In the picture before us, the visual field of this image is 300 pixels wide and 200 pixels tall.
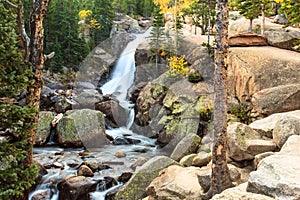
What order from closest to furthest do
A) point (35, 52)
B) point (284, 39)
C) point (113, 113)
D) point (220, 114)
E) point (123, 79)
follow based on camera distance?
point (220, 114)
point (35, 52)
point (284, 39)
point (113, 113)
point (123, 79)

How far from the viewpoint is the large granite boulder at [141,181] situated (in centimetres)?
Result: 925

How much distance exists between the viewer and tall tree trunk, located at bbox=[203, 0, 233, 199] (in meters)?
6.62

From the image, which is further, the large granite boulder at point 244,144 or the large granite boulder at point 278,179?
the large granite boulder at point 244,144

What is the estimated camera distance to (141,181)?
9.52 metres

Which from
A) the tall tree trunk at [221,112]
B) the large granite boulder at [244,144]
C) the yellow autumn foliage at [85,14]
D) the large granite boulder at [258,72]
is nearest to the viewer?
the tall tree trunk at [221,112]

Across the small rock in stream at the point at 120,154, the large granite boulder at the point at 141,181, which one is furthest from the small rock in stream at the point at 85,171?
the small rock in stream at the point at 120,154

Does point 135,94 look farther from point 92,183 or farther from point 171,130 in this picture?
point 92,183

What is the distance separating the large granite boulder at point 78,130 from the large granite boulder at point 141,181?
7712 mm

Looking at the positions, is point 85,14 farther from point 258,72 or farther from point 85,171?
point 85,171

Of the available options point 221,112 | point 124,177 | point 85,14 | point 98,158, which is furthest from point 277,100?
point 85,14

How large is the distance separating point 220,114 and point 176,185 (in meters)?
2.95

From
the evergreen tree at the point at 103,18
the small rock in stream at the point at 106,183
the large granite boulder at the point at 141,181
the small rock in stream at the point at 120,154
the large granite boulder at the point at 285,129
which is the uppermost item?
the evergreen tree at the point at 103,18

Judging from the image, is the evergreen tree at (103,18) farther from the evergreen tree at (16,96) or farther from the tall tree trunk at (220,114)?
the tall tree trunk at (220,114)

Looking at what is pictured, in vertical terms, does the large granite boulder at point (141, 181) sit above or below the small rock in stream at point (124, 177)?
above
